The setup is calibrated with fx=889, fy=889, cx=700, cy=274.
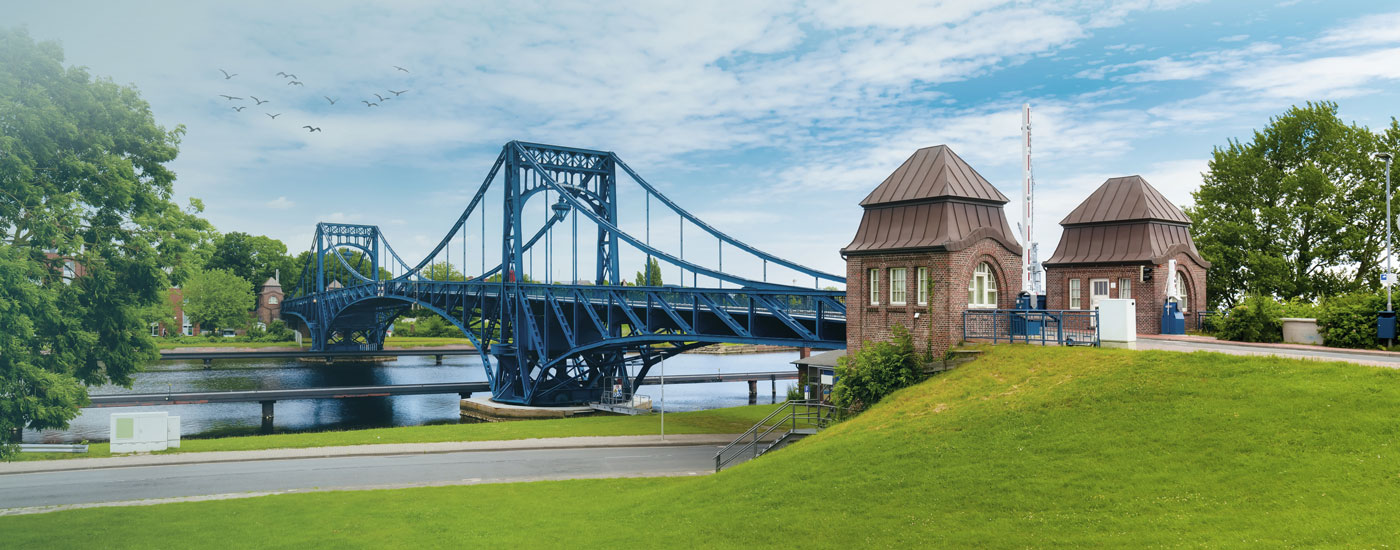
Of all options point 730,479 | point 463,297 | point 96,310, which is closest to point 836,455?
point 730,479

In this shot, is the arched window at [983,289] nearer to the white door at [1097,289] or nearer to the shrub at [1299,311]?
the white door at [1097,289]

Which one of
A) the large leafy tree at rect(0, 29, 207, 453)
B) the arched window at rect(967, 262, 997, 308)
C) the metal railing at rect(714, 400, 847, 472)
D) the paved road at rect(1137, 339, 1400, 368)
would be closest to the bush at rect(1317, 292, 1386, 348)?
the paved road at rect(1137, 339, 1400, 368)

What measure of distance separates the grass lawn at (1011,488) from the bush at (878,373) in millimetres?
1205

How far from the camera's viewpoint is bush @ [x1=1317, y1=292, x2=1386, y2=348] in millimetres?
24203

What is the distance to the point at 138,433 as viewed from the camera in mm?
33688

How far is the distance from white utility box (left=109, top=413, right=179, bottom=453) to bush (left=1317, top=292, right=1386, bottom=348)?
39.5 m

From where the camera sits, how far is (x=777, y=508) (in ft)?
58.9

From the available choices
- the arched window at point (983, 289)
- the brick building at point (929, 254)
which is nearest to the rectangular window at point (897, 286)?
the brick building at point (929, 254)

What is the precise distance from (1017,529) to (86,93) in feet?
83.8

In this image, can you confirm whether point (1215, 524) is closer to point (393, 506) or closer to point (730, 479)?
point (730, 479)

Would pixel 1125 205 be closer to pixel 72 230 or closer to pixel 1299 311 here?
pixel 1299 311

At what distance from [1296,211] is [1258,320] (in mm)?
17862

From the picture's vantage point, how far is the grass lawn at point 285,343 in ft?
348

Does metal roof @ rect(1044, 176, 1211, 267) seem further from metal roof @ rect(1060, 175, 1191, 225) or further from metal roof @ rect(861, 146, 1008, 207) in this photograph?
metal roof @ rect(861, 146, 1008, 207)
